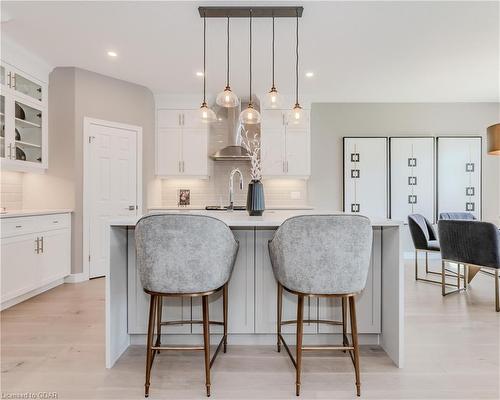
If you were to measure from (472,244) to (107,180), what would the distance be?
4325 mm

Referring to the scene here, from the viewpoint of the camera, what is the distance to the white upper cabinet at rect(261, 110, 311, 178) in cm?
507

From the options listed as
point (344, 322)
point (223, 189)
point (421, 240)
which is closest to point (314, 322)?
point (344, 322)

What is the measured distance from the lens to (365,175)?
208 inches

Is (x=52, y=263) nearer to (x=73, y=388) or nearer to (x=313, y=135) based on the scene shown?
(x=73, y=388)

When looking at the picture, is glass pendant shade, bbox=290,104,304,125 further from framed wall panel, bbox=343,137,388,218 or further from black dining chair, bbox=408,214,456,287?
framed wall panel, bbox=343,137,388,218

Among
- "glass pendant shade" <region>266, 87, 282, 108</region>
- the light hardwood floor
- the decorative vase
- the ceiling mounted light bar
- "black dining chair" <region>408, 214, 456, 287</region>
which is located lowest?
the light hardwood floor

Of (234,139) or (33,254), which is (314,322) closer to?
(33,254)

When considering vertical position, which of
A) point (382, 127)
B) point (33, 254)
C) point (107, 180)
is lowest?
point (33, 254)

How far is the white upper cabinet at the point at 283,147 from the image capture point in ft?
16.6

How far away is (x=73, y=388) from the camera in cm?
177

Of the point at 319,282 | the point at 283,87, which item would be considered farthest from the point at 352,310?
the point at 283,87

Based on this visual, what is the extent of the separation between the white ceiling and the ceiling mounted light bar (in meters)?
0.08

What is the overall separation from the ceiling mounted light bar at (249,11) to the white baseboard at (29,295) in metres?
3.21

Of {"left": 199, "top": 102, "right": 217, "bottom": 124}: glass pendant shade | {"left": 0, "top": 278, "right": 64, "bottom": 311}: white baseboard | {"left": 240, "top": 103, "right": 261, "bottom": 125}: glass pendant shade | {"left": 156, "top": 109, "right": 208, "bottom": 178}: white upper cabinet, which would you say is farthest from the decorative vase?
{"left": 156, "top": 109, "right": 208, "bottom": 178}: white upper cabinet
